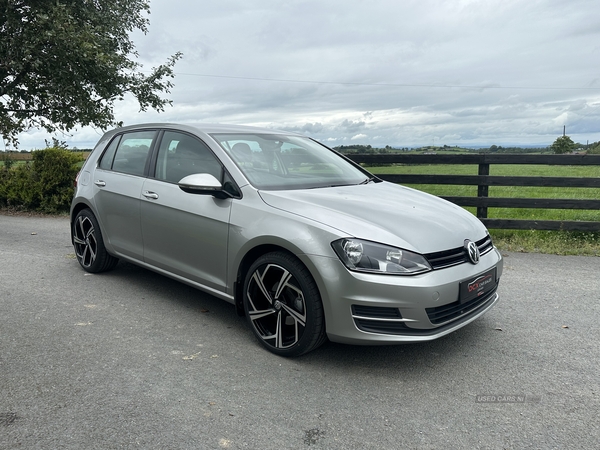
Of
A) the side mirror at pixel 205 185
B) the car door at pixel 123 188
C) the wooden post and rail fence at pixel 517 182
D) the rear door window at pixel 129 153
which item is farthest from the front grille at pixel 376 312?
the wooden post and rail fence at pixel 517 182

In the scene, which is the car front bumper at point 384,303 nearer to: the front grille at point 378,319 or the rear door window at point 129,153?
the front grille at point 378,319

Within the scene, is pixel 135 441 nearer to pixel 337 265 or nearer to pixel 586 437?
pixel 337 265

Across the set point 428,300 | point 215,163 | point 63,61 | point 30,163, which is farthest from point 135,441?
point 63,61

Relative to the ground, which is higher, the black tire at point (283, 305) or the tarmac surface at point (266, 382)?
the black tire at point (283, 305)

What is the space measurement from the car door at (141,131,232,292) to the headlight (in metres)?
1.06

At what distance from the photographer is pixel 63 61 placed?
42.5ft

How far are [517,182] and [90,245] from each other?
607 centimetres

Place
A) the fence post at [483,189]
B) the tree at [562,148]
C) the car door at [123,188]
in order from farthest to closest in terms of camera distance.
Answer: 1. the tree at [562,148]
2. the fence post at [483,189]
3. the car door at [123,188]

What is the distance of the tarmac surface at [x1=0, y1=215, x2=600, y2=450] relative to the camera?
2615 mm

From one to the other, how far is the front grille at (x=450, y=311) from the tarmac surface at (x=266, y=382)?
37cm

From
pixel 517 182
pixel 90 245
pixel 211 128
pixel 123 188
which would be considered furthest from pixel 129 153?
pixel 517 182

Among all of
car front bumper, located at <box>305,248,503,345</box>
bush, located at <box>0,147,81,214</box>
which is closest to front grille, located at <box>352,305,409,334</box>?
car front bumper, located at <box>305,248,503,345</box>

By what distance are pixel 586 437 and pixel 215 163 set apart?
3078mm

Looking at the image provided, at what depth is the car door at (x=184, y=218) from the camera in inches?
154
